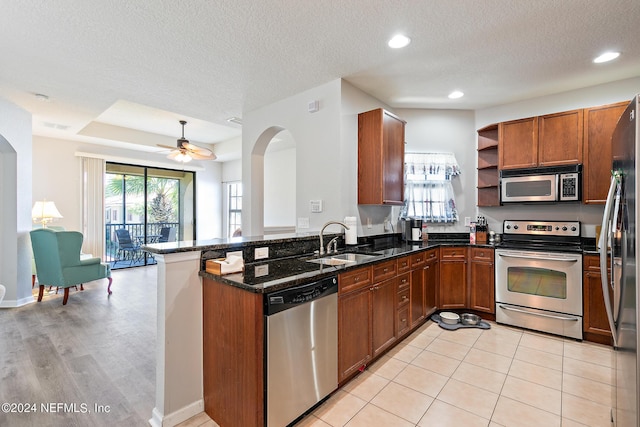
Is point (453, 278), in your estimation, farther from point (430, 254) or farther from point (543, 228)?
point (543, 228)

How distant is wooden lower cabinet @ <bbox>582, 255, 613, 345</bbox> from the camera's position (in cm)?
288

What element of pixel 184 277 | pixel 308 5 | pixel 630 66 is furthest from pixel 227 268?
pixel 630 66

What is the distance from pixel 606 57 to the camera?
275 centimetres

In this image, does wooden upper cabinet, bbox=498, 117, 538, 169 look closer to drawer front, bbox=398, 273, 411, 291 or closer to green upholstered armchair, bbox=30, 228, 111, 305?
drawer front, bbox=398, 273, 411, 291

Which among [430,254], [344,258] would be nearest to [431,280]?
[430,254]

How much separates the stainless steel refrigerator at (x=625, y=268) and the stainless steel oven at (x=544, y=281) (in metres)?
1.52

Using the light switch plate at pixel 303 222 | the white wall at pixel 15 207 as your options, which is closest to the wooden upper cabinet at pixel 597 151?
the light switch plate at pixel 303 222

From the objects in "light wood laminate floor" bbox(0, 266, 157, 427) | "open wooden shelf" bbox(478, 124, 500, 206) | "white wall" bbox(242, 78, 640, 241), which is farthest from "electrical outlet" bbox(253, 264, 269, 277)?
"open wooden shelf" bbox(478, 124, 500, 206)

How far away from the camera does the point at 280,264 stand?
2.29 meters

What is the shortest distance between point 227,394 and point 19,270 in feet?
14.3

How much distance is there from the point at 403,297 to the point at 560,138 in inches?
101

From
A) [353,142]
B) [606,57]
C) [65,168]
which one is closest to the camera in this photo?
[606,57]

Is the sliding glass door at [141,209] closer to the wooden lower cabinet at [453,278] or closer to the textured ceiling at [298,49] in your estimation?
the textured ceiling at [298,49]

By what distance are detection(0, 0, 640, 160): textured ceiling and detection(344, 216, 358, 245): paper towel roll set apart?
1502 mm
